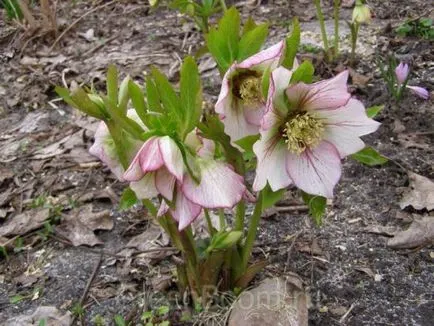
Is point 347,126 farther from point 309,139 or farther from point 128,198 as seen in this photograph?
point 128,198

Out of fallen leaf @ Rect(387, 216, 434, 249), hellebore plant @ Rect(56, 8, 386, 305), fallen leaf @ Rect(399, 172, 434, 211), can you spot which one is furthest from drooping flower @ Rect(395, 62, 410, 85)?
hellebore plant @ Rect(56, 8, 386, 305)

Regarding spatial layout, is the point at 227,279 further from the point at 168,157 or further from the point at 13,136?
the point at 13,136

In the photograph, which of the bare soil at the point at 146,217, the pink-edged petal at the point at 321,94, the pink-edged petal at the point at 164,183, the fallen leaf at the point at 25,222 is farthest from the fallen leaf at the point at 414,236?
the fallen leaf at the point at 25,222

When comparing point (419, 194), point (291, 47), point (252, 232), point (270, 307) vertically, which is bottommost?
point (419, 194)

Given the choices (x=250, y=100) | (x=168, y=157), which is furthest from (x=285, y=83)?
(x=168, y=157)

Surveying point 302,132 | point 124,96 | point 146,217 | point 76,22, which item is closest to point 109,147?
point 124,96

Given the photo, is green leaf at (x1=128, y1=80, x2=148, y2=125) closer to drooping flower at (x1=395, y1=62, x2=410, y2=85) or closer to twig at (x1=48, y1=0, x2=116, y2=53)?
drooping flower at (x1=395, y1=62, x2=410, y2=85)

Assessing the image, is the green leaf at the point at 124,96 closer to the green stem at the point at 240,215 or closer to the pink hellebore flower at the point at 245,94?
the pink hellebore flower at the point at 245,94

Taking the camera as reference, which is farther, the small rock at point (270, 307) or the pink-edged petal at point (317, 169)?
the small rock at point (270, 307)
